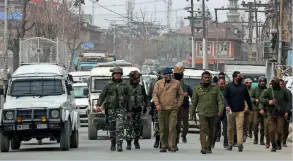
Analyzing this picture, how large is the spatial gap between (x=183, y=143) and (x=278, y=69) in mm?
22088

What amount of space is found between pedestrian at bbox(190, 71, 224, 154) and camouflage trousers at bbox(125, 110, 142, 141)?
1.60 m

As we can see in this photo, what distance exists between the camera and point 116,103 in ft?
72.2

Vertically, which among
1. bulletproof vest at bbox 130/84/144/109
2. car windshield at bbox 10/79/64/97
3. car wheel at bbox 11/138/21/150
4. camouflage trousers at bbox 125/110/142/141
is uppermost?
car windshield at bbox 10/79/64/97

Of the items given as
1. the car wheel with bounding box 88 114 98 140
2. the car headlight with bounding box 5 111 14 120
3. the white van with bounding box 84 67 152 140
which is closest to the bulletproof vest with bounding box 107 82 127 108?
the car headlight with bounding box 5 111 14 120

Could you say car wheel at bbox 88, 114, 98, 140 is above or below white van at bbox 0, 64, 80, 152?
below

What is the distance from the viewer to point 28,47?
1885 inches

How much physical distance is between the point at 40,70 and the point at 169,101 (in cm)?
435

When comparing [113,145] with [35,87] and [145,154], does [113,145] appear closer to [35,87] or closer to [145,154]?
[145,154]

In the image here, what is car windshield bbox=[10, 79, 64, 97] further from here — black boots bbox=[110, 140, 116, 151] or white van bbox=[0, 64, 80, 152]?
black boots bbox=[110, 140, 116, 151]

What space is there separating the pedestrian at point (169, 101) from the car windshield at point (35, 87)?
124 inches

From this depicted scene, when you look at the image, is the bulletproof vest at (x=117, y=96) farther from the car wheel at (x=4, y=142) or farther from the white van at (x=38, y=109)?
the car wheel at (x=4, y=142)

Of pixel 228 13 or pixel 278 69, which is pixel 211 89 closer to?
pixel 278 69

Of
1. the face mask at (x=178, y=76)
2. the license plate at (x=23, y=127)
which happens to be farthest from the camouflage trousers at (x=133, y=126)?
the license plate at (x=23, y=127)

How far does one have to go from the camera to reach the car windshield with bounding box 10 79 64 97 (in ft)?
77.6
